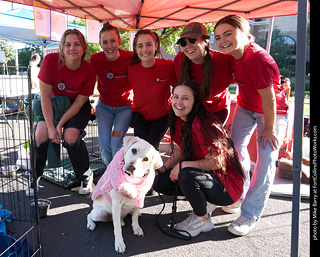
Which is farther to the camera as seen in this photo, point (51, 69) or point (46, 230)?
point (51, 69)

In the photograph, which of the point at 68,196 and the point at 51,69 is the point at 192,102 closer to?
the point at 51,69

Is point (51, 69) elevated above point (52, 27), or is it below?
below

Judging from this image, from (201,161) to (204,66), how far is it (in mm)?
1091

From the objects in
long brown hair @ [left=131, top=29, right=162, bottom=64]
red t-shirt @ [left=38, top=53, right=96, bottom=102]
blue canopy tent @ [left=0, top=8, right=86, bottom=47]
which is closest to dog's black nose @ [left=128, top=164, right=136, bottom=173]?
red t-shirt @ [left=38, top=53, right=96, bottom=102]

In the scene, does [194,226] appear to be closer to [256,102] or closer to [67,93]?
[256,102]

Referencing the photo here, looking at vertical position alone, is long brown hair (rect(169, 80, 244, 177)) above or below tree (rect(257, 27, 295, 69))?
below

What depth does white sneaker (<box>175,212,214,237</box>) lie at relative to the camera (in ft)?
8.88

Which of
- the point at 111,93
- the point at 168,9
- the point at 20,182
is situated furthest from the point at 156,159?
the point at 168,9

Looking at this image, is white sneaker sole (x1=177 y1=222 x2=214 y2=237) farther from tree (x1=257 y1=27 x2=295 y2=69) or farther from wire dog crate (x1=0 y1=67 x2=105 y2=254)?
tree (x1=257 y1=27 x2=295 y2=69)

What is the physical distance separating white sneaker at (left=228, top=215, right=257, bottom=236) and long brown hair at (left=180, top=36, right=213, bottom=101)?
1.38 meters

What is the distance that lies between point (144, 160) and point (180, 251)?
969 mm

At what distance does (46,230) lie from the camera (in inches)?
107

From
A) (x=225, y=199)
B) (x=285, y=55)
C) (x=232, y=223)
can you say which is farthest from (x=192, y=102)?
(x=285, y=55)

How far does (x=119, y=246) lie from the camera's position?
2.38m
